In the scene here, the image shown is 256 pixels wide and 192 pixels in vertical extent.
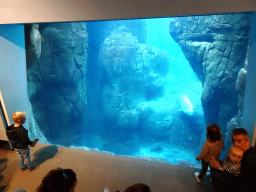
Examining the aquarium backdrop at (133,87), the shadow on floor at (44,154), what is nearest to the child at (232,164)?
the shadow on floor at (44,154)

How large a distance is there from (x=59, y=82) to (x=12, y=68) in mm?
11241

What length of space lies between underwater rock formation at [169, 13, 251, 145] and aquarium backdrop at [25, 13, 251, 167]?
54 mm

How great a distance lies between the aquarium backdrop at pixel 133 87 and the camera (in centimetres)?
1072

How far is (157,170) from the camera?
3086mm

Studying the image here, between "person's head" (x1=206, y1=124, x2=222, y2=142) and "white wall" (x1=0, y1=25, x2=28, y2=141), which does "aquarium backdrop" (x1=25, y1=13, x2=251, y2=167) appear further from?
"person's head" (x1=206, y1=124, x2=222, y2=142)

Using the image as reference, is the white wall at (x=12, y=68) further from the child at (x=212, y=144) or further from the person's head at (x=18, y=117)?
the child at (x=212, y=144)

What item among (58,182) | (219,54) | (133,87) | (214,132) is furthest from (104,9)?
(133,87)

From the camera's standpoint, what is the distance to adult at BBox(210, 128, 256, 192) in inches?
69.9

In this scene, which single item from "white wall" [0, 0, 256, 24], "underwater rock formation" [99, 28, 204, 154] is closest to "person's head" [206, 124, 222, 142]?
"white wall" [0, 0, 256, 24]

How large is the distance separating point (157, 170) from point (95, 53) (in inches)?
968

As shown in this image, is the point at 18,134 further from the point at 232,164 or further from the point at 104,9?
the point at 232,164

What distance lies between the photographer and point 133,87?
1975cm

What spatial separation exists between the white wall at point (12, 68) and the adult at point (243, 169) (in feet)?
13.8

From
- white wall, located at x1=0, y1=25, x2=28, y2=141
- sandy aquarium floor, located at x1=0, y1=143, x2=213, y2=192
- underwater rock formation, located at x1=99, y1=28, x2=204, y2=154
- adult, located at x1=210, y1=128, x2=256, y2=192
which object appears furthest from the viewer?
underwater rock formation, located at x1=99, y1=28, x2=204, y2=154
